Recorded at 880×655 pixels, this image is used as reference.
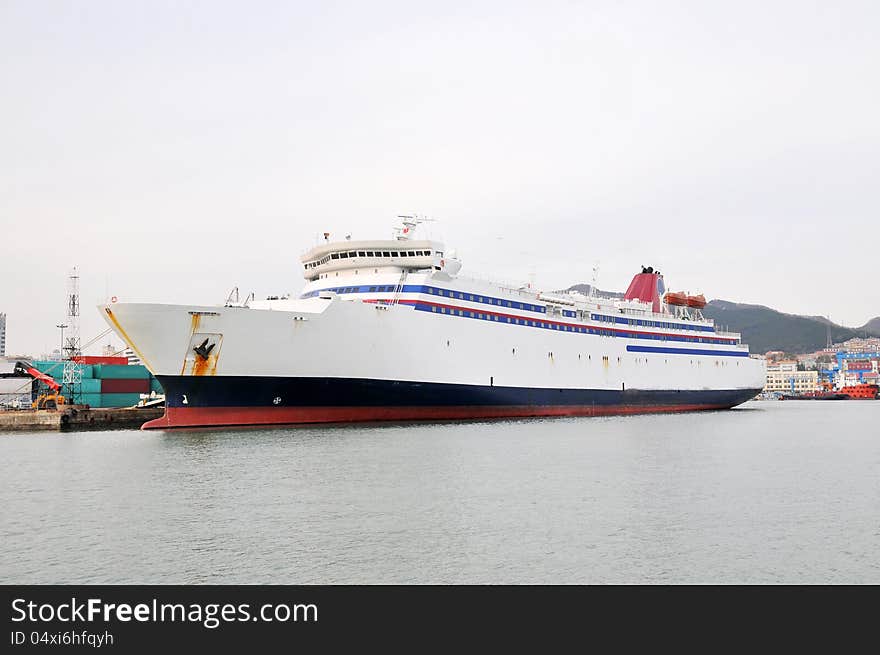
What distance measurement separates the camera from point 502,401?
3866 centimetres

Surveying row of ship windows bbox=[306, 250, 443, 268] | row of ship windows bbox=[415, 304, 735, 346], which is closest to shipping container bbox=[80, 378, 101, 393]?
row of ship windows bbox=[306, 250, 443, 268]

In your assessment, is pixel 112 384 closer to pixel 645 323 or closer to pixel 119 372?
pixel 119 372

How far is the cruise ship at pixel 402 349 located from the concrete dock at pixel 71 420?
882cm

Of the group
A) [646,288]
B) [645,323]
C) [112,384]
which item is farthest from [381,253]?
[646,288]

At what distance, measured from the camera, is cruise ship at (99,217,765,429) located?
28.7 m

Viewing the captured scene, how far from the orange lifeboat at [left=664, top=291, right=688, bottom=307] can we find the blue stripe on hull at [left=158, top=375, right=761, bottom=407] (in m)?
17.7

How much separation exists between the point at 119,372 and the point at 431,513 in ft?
138

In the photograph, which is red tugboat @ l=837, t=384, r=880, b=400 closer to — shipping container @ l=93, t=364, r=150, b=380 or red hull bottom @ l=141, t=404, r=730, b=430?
red hull bottom @ l=141, t=404, r=730, b=430

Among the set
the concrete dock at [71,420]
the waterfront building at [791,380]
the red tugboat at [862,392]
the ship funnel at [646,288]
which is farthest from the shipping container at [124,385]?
the waterfront building at [791,380]

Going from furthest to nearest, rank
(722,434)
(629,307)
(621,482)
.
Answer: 1. (629,307)
2. (722,434)
3. (621,482)
